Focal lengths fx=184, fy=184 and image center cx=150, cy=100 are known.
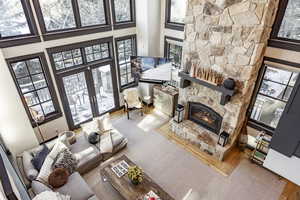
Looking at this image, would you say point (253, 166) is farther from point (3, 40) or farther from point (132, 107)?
point (3, 40)

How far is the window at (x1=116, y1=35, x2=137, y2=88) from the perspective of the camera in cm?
606

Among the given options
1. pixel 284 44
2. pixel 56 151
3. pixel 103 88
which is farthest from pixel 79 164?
pixel 284 44

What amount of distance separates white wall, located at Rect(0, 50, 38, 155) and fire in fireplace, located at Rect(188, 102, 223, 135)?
435 centimetres

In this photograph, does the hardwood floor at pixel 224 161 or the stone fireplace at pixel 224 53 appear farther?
the hardwood floor at pixel 224 161

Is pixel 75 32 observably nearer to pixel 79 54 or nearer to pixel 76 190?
pixel 79 54

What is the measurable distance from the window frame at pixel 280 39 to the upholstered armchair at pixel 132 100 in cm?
414

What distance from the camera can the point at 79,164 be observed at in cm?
428

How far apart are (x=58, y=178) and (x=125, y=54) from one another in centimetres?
424

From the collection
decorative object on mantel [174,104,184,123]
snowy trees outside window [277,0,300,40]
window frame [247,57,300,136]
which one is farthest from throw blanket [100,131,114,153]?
snowy trees outside window [277,0,300,40]

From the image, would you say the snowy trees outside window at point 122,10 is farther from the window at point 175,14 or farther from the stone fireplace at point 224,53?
the stone fireplace at point 224,53

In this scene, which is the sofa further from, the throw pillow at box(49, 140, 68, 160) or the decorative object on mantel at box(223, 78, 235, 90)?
the decorative object on mantel at box(223, 78, 235, 90)

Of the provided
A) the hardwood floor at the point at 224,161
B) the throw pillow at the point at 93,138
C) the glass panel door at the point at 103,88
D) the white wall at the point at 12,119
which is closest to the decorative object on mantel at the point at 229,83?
the hardwood floor at the point at 224,161

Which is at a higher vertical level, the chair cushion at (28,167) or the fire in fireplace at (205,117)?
the fire in fireplace at (205,117)

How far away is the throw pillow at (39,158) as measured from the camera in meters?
3.98
